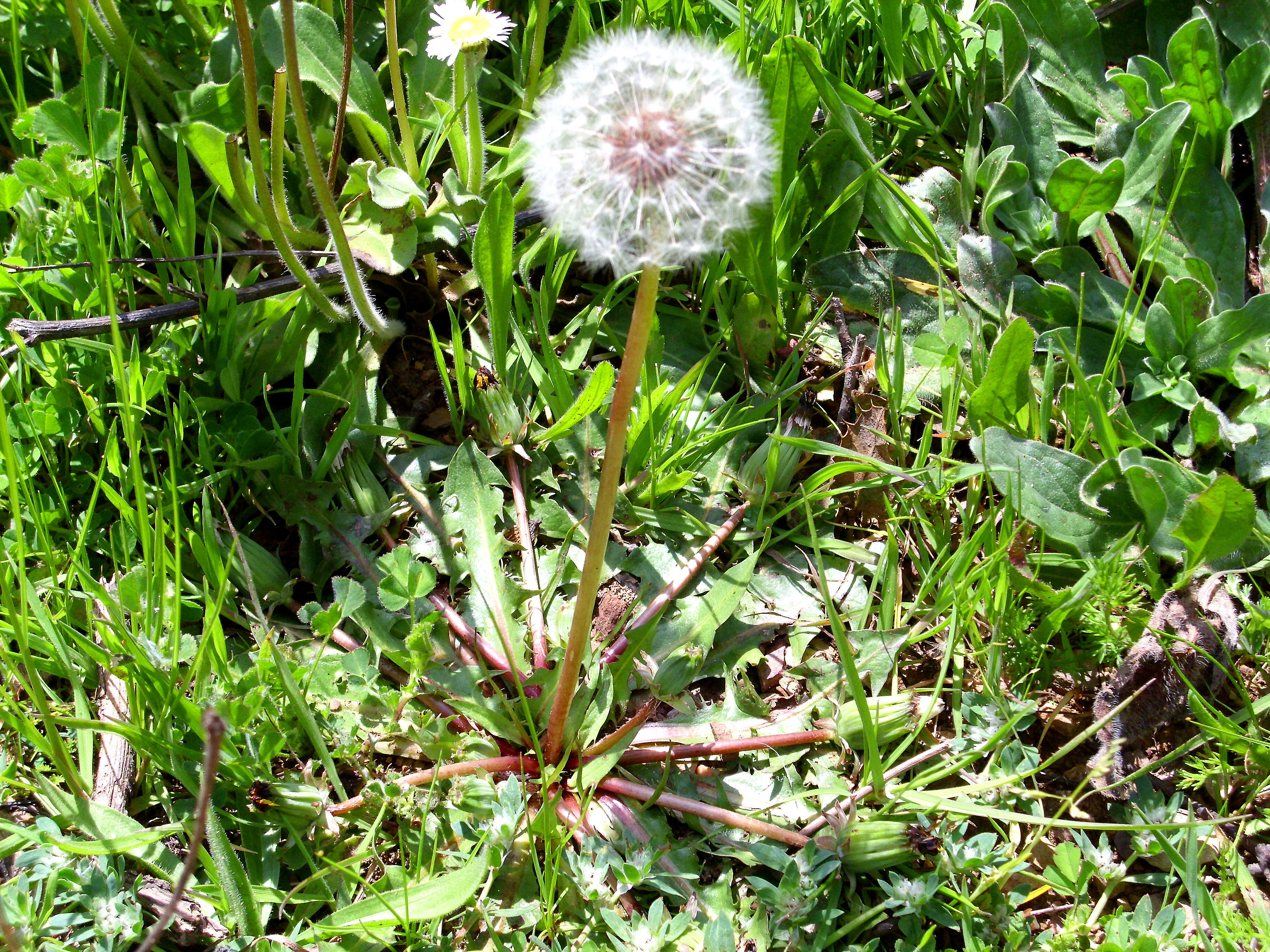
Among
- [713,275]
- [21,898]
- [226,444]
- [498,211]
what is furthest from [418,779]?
[713,275]

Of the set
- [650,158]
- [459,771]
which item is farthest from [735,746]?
[650,158]

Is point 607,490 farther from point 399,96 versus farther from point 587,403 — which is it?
point 399,96

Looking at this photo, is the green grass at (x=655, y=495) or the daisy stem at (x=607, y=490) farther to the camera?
the green grass at (x=655, y=495)

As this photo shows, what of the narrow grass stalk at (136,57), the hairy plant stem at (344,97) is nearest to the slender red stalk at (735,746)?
the hairy plant stem at (344,97)

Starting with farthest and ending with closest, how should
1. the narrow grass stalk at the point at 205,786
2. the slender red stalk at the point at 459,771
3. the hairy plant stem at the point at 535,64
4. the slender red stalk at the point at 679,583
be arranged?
the hairy plant stem at the point at 535,64
the slender red stalk at the point at 679,583
the slender red stalk at the point at 459,771
the narrow grass stalk at the point at 205,786

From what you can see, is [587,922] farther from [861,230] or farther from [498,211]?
[861,230]

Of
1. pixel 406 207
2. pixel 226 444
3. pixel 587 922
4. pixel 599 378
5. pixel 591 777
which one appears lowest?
pixel 587 922

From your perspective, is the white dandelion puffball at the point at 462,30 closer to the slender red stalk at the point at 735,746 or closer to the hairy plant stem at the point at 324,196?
the hairy plant stem at the point at 324,196
